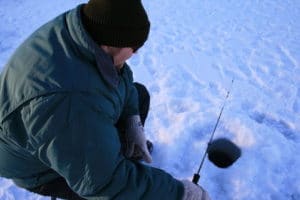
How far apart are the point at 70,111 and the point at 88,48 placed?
0.95ft

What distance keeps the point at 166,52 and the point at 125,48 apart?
3.20 metres

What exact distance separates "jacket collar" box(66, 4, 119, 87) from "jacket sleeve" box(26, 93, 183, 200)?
132 mm

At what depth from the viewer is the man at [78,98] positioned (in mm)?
1477

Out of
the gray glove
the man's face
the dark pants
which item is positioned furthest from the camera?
the gray glove

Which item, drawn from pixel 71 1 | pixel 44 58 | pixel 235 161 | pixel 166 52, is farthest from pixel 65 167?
pixel 71 1

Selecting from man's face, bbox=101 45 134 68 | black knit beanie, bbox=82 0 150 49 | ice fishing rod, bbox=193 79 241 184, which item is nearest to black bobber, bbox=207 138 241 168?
ice fishing rod, bbox=193 79 241 184

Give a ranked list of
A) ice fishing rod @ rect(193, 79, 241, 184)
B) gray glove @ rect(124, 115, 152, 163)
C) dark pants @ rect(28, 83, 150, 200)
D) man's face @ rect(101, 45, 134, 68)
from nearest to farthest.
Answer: man's face @ rect(101, 45, 134, 68) < dark pants @ rect(28, 83, 150, 200) < gray glove @ rect(124, 115, 152, 163) < ice fishing rod @ rect(193, 79, 241, 184)

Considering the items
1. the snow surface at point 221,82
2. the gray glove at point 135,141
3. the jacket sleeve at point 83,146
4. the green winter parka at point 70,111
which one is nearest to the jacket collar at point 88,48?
the green winter parka at point 70,111

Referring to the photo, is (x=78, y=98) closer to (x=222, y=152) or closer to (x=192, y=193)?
(x=192, y=193)

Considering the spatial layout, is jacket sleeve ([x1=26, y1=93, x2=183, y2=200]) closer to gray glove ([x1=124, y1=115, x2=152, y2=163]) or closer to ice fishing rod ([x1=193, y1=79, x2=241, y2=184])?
gray glove ([x1=124, y1=115, x2=152, y2=163])

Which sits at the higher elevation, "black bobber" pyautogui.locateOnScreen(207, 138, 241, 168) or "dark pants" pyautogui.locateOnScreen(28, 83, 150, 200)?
"dark pants" pyautogui.locateOnScreen(28, 83, 150, 200)

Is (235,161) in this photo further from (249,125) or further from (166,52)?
(166,52)

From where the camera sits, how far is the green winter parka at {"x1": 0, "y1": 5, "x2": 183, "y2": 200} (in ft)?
4.83

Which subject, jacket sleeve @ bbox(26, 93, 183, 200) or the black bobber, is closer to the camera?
jacket sleeve @ bbox(26, 93, 183, 200)
